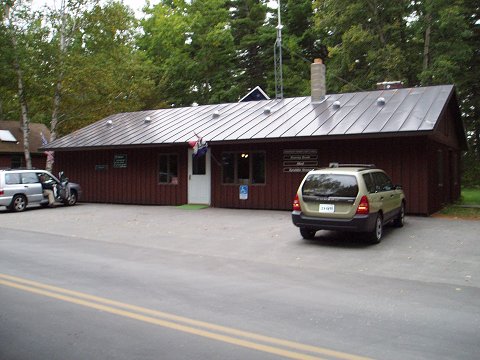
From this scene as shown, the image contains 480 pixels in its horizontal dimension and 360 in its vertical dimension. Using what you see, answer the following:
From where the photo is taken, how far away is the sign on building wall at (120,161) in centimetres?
2191

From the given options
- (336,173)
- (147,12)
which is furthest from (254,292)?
(147,12)

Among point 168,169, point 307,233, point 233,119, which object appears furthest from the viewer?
point 168,169

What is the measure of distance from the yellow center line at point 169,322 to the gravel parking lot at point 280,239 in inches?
147

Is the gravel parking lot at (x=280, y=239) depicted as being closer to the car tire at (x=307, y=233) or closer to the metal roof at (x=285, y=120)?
the car tire at (x=307, y=233)

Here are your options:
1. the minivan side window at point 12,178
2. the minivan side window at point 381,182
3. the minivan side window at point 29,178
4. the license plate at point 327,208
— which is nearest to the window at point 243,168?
the minivan side window at point 381,182

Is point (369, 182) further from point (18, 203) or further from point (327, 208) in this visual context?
point (18, 203)

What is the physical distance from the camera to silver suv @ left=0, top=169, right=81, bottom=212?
18.4 metres

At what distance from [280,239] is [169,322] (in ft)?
21.4

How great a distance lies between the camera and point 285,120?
18328 mm

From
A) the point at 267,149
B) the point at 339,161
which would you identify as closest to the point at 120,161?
the point at 267,149

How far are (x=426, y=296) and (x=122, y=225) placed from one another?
10.0 meters

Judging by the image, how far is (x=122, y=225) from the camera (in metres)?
14.3

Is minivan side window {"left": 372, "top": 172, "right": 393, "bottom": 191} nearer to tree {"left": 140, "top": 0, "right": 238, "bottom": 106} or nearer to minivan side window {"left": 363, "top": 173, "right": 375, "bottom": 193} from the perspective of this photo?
minivan side window {"left": 363, "top": 173, "right": 375, "bottom": 193}

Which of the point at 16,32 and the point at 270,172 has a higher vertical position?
the point at 16,32
